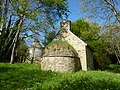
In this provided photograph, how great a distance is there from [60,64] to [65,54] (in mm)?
1658

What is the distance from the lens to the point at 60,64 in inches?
1206

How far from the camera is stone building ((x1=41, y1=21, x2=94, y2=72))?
101 feet

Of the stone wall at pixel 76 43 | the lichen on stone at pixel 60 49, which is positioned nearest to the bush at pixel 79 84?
the lichen on stone at pixel 60 49

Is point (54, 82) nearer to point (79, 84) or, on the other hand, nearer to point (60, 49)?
point (79, 84)

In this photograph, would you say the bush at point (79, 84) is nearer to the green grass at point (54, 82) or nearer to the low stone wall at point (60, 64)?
the green grass at point (54, 82)

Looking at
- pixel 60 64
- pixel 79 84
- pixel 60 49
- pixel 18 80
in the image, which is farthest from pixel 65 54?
pixel 79 84

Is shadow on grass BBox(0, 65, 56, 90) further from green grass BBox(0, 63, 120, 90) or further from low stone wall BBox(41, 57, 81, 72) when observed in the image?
low stone wall BBox(41, 57, 81, 72)

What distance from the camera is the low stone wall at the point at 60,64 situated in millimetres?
30562

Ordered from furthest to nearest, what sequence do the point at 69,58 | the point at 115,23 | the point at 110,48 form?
1. the point at 110,48
2. the point at 69,58
3. the point at 115,23

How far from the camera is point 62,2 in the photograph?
36062 mm

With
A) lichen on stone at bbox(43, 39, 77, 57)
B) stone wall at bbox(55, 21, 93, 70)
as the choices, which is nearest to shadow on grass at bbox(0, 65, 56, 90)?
lichen on stone at bbox(43, 39, 77, 57)

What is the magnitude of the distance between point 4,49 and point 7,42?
1397 millimetres

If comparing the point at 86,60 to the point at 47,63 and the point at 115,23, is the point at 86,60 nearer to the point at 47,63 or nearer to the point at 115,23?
the point at 47,63

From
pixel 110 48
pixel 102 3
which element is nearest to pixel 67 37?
pixel 102 3
